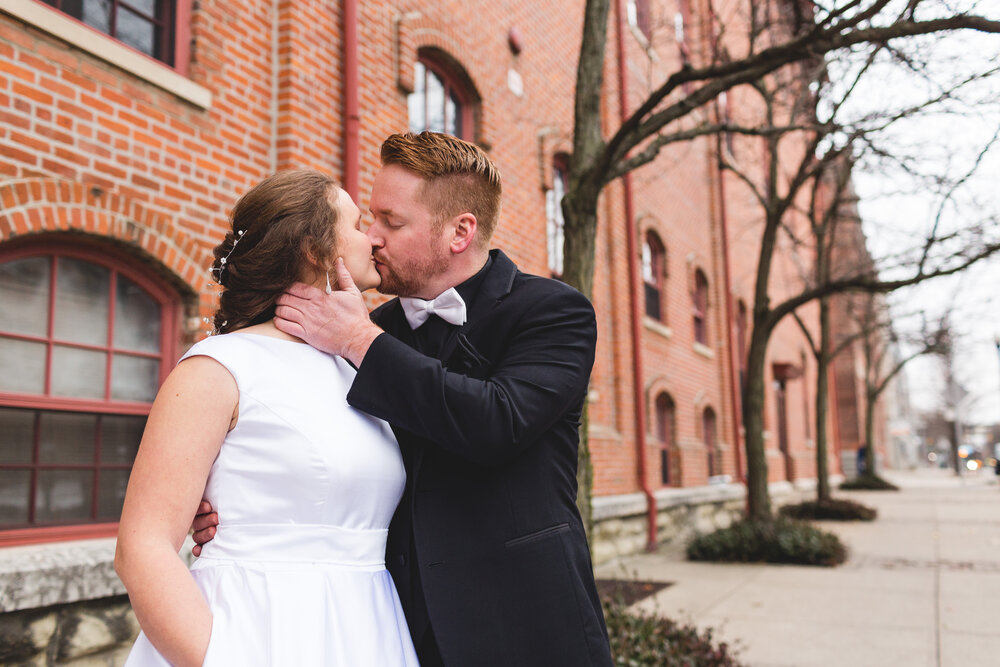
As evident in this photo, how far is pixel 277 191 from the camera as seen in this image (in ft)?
6.84

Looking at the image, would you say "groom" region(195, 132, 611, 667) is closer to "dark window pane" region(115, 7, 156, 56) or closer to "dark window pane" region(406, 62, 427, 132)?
"dark window pane" region(115, 7, 156, 56)

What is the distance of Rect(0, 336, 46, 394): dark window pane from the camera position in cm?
431

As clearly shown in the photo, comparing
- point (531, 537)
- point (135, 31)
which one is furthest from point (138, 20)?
point (531, 537)

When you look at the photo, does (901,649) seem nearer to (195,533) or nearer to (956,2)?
(956,2)

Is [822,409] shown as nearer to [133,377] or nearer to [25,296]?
[133,377]

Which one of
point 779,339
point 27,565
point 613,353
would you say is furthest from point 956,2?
point 779,339

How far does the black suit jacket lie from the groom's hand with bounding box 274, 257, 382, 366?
6cm

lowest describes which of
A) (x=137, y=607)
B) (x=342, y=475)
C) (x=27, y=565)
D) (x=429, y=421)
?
(x=27, y=565)

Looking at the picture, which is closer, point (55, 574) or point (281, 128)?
point (55, 574)

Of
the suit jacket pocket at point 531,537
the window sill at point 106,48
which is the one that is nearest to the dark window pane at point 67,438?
the window sill at point 106,48

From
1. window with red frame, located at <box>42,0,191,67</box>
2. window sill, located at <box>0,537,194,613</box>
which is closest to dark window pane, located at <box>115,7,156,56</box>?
window with red frame, located at <box>42,0,191,67</box>

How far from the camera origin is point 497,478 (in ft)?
6.81

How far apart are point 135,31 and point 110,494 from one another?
2999 mm

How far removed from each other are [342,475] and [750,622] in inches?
243
